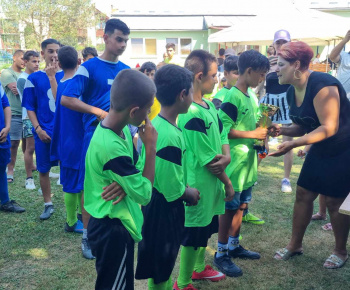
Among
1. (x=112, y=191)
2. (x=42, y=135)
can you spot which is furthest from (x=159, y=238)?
(x=42, y=135)

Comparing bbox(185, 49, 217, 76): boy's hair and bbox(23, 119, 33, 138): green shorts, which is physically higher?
bbox(185, 49, 217, 76): boy's hair

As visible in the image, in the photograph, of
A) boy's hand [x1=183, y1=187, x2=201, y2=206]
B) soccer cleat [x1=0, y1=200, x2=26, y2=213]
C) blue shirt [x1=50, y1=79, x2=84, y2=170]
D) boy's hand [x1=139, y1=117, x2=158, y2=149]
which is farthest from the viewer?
soccer cleat [x1=0, y1=200, x2=26, y2=213]

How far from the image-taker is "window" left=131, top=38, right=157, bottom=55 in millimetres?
30469

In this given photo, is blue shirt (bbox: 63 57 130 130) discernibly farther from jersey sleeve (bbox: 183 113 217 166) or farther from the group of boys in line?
jersey sleeve (bbox: 183 113 217 166)

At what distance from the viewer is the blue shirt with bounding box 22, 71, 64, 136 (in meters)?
4.70

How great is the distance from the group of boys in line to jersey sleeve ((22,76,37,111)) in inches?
11.8

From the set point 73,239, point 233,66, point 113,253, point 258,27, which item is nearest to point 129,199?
point 113,253

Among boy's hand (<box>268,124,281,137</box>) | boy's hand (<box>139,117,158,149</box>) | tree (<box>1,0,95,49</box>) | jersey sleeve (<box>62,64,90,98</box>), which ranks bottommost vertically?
boy's hand (<box>268,124,281,137</box>)

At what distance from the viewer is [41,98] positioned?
4.77 m

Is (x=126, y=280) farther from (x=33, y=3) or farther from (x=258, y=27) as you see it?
(x=33, y=3)

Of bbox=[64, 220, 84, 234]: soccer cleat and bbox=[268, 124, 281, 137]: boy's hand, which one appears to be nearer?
bbox=[268, 124, 281, 137]: boy's hand

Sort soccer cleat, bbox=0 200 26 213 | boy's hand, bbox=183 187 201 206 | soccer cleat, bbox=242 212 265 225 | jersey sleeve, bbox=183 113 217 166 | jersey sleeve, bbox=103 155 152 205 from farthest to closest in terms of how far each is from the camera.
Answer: soccer cleat, bbox=0 200 26 213 < soccer cleat, bbox=242 212 265 225 < jersey sleeve, bbox=183 113 217 166 < boy's hand, bbox=183 187 201 206 < jersey sleeve, bbox=103 155 152 205

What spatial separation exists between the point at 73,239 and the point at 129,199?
7.90ft

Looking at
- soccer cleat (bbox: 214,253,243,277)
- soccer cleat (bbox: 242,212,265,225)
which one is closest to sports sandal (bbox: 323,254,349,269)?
soccer cleat (bbox: 214,253,243,277)
